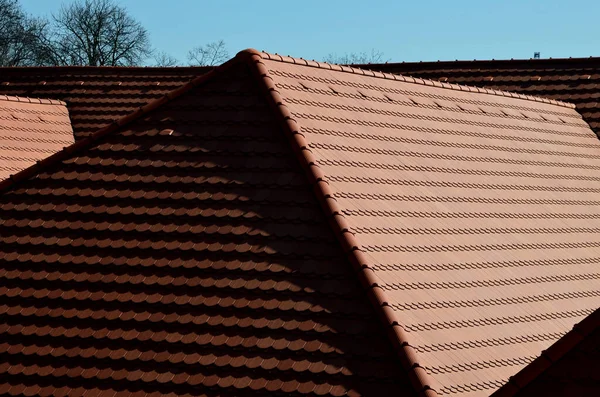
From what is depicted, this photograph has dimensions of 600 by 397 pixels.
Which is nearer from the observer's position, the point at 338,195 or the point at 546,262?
the point at 338,195

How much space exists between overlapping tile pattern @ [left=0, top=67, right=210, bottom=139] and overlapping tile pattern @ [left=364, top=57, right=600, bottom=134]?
4787 mm

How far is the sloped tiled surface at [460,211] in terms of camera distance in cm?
1097

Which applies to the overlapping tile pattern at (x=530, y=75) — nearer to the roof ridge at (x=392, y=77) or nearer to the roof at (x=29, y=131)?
the roof ridge at (x=392, y=77)

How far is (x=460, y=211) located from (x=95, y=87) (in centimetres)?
978

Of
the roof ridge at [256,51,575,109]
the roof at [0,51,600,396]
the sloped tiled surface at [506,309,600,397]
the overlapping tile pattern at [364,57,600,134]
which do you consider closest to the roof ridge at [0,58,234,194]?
the roof at [0,51,600,396]

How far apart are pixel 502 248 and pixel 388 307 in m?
3.33

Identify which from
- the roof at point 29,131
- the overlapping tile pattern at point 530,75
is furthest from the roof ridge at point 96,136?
the overlapping tile pattern at point 530,75

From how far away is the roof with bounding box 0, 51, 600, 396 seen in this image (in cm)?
1045

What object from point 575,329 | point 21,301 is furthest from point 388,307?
point 21,301

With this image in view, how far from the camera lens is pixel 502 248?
1316 cm

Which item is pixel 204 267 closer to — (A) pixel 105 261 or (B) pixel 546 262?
(A) pixel 105 261

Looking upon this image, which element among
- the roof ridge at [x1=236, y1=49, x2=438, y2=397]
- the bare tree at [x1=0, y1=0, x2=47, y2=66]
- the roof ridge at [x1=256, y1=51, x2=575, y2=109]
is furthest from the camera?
the bare tree at [x1=0, y1=0, x2=47, y2=66]

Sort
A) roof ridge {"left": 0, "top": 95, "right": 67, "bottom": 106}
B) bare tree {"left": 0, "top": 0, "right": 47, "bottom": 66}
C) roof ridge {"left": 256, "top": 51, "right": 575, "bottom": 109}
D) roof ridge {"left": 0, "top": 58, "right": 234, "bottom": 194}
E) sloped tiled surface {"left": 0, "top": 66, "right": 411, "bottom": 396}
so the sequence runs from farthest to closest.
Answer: bare tree {"left": 0, "top": 0, "right": 47, "bottom": 66}
roof ridge {"left": 0, "top": 95, "right": 67, "bottom": 106}
roof ridge {"left": 256, "top": 51, "right": 575, "bottom": 109}
roof ridge {"left": 0, "top": 58, "right": 234, "bottom": 194}
sloped tiled surface {"left": 0, "top": 66, "right": 411, "bottom": 396}

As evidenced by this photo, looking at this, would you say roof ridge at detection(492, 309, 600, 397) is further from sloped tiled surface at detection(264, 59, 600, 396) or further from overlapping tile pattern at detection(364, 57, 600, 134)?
overlapping tile pattern at detection(364, 57, 600, 134)
